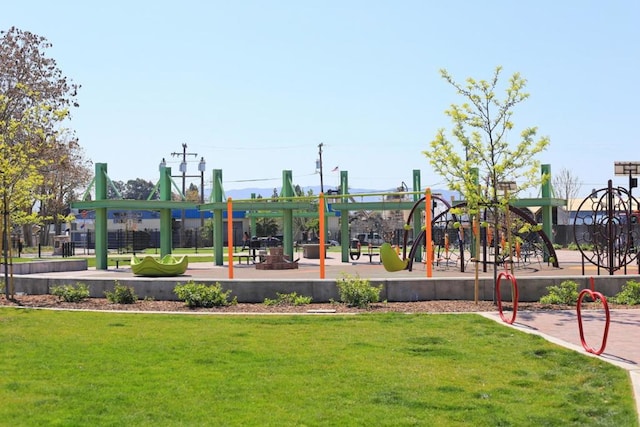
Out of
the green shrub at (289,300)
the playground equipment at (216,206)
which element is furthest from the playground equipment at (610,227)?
the green shrub at (289,300)

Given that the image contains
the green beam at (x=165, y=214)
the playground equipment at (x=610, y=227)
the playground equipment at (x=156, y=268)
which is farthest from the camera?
the green beam at (x=165, y=214)

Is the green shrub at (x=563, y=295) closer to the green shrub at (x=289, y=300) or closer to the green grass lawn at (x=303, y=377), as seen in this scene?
the green grass lawn at (x=303, y=377)

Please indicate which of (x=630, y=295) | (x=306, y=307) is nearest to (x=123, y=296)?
(x=306, y=307)

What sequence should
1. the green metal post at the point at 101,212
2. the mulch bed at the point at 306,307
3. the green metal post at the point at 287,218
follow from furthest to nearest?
the green metal post at the point at 287,218, the green metal post at the point at 101,212, the mulch bed at the point at 306,307

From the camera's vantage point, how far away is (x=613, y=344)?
1000 centimetres

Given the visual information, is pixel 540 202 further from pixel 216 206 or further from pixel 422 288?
pixel 422 288

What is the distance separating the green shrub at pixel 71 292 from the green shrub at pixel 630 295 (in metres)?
11.1

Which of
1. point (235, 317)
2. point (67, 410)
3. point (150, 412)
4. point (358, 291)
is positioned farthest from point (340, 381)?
point (358, 291)

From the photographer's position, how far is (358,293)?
14859mm

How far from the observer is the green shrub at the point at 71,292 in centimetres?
1636

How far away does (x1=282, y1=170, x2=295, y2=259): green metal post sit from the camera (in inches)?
1300

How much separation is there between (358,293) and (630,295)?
5.40 m

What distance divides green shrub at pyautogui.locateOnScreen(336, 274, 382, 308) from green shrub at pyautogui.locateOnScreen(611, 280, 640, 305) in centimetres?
475

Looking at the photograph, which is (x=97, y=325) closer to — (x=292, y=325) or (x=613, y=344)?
(x=292, y=325)
